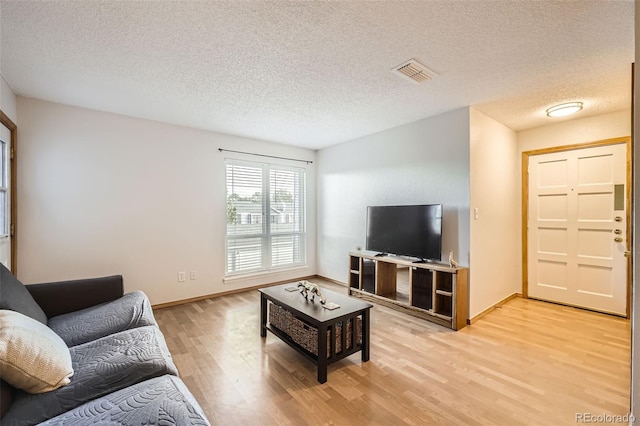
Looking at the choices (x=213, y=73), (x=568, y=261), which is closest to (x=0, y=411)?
(x=213, y=73)

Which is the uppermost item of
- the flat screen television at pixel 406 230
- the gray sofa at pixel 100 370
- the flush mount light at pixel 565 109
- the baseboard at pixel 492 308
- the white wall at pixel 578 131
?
the flush mount light at pixel 565 109

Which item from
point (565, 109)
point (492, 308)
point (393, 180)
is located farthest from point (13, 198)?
point (565, 109)

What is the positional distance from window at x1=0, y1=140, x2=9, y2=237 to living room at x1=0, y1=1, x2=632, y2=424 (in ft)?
0.58

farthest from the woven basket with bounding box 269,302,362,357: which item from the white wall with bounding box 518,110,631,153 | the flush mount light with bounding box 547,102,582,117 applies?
the white wall with bounding box 518,110,631,153

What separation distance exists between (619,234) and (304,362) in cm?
392

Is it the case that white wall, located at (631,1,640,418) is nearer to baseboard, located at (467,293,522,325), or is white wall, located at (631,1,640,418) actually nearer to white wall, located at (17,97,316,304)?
baseboard, located at (467,293,522,325)

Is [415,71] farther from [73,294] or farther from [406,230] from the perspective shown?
[73,294]

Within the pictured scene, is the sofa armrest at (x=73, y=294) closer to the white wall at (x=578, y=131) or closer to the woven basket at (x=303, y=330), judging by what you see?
the woven basket at (x=303, y=330)

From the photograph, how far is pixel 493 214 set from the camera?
358cm

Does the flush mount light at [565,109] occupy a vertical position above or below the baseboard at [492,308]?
above

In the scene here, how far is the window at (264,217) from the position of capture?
4.39m

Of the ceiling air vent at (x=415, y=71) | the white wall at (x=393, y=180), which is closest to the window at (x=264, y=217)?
the white wall at (x=393, y=180)

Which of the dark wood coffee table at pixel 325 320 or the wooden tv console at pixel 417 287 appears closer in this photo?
the dark wood coffee table at pixel 325 320

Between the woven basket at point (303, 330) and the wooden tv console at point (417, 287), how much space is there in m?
1.19
